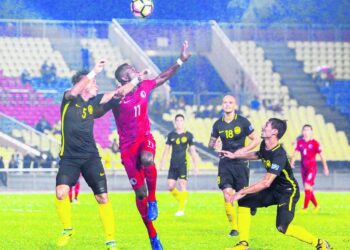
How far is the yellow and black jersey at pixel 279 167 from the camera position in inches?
397

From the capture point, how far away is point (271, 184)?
10.4 meters

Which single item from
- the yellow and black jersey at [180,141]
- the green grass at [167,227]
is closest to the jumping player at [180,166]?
the yellow and black jersey at [180,141]

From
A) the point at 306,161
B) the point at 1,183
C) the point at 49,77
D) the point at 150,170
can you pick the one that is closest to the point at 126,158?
the point at 150,170

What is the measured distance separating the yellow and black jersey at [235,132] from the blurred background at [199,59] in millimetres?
21816

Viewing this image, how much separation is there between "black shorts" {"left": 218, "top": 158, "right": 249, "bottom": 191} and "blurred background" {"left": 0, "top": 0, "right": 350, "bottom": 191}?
2161cm

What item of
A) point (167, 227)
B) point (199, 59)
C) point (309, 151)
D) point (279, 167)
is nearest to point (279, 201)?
point (279, 167)

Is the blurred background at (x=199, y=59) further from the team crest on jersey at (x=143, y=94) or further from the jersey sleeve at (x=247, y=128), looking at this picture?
the team crest on jersey at (x=143, y=94)

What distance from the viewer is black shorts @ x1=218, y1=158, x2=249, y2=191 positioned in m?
13.4

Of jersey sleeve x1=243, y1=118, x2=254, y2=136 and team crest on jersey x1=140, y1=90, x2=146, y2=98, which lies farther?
jersey sleeve x1=243, y1=118, x2=254, y2=136

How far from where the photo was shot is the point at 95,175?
10.6m

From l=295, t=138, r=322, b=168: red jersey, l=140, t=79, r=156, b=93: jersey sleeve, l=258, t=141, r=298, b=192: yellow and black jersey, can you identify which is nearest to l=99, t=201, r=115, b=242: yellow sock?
l=140, t=79, r=156, b=93: jersey sleeve

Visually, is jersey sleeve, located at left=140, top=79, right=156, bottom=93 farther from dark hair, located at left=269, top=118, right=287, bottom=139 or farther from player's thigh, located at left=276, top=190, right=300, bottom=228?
player's thigh, located at left=276, top=190, right=300, bottom=228

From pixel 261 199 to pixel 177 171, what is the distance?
797 cm

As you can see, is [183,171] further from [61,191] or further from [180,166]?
[61,191]
